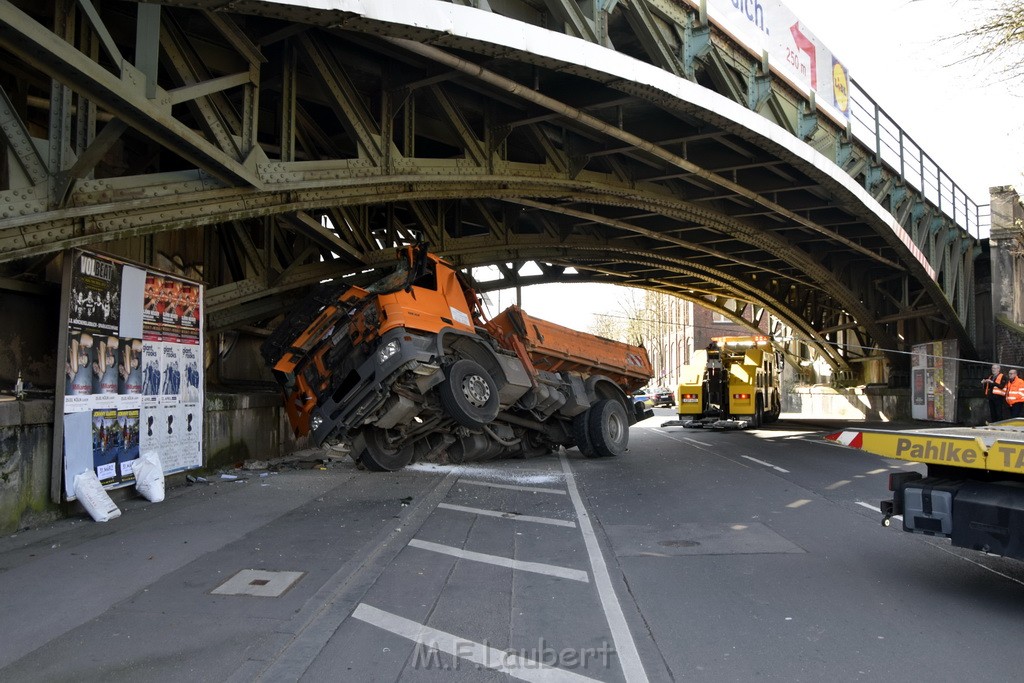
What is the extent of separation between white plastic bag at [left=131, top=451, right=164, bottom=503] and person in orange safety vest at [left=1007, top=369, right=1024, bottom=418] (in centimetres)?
1591

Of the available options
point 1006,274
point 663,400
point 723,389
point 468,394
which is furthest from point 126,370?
point 663,400

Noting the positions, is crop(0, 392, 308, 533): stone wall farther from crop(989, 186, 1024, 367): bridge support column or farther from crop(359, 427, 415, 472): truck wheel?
crop(989, 186, 1024, 367): bridge support column

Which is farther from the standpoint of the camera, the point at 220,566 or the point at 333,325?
the point at 333,325

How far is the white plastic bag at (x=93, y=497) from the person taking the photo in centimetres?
779

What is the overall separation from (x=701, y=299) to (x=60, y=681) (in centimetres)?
3558

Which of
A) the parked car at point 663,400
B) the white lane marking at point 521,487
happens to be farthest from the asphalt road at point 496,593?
the parked car at point 663,400

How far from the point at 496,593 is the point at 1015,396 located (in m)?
14.6

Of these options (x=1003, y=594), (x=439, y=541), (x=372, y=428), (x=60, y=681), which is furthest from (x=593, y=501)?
(x=60, y=681)

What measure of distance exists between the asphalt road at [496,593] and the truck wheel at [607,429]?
214 inches

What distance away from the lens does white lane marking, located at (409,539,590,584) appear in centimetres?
619

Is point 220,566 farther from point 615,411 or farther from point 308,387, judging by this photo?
point 615,411

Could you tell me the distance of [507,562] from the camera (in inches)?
261

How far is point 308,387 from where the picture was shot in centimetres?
1135

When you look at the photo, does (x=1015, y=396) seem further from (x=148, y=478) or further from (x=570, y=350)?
(x=148, y=478)
